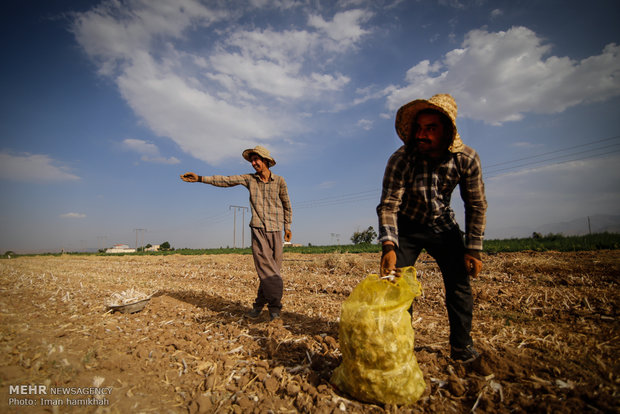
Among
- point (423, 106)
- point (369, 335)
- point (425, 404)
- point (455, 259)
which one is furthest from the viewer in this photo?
point (455, 259)

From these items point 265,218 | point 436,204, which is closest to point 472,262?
point 436,204

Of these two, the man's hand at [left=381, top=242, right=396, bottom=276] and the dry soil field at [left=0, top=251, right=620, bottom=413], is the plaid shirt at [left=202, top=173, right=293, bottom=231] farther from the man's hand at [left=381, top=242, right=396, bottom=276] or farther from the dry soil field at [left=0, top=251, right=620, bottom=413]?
the man's hand at [left=381, top=242, right=396, bottom=276]

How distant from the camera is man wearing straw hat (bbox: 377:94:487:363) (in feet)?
7.45

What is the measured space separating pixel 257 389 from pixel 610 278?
22.8ft

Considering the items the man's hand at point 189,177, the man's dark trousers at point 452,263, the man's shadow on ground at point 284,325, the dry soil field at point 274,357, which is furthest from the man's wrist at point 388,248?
the man's hand at point 189,177

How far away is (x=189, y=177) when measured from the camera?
4.38 meters

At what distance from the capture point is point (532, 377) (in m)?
1.99

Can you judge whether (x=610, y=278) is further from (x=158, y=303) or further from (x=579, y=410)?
(x=158, y=303)

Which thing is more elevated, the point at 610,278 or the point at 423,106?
the point at 423,106

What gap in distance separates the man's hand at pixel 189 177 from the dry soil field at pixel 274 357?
2.02 m

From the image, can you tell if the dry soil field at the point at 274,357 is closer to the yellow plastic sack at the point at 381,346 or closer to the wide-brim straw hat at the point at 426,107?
the yellow plastic sack at the point at 381,346

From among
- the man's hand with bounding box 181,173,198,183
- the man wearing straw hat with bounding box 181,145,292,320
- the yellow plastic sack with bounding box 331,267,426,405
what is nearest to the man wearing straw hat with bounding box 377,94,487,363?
the yellow plastic sack with bounding box 331,267,426,405

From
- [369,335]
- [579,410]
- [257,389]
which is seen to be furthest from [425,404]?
[257,389]

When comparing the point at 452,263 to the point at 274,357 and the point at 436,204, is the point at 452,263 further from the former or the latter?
the point at 274,357
